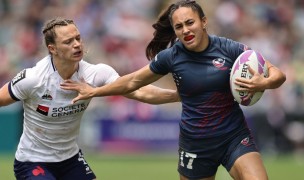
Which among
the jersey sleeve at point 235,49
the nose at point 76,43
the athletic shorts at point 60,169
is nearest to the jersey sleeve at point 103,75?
the nose at point 76,43

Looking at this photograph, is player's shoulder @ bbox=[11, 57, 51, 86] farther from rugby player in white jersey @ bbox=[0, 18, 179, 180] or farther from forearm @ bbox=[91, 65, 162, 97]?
forearm @ bbox=[91, 65, 162, 97]

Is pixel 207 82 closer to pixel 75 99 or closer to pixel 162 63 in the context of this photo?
pixel 162 63

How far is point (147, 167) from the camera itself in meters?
15.3

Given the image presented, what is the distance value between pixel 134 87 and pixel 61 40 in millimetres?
810

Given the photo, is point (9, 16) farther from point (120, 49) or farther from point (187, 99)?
point (187, 99)

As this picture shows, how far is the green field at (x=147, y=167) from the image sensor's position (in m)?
14.1

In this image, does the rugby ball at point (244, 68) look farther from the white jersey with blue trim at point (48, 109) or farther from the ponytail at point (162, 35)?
the white jersey with blue trim at point (48, 109)

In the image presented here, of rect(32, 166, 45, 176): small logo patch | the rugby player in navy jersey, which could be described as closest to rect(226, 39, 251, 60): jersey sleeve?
the rugby player in navy jersey

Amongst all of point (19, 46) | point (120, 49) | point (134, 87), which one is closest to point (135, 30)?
point (120, 49)

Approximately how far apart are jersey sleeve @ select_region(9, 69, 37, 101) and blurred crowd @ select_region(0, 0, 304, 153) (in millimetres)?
8627

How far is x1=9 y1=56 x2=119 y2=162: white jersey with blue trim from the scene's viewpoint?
8.25 m

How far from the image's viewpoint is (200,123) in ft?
27.0

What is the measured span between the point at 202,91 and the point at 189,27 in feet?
1.96

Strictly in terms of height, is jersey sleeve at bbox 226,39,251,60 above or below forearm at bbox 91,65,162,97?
above
